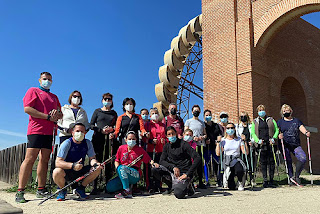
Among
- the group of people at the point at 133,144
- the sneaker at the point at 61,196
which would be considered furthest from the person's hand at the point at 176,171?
the sneaker at the point at 61,196

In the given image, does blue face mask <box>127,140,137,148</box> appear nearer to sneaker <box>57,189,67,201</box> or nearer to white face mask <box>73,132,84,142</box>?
white face mask <box>73,132,84,142</box>

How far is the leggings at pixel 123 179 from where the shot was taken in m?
4.99

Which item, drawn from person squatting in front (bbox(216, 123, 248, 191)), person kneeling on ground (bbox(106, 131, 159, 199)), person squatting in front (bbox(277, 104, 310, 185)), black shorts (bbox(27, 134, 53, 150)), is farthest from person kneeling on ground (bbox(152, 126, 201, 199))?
person squatting in front (bbox(277, 104, 310, 185))

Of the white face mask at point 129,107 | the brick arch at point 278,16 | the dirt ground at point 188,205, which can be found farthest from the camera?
the brick arch at point 278,16

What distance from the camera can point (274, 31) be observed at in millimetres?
10148

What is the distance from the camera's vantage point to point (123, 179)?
4984 millimetres

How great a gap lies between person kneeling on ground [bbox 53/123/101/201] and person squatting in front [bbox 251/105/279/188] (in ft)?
12.0

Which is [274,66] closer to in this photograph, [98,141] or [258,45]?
[258,45]

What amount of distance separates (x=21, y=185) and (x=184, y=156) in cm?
275

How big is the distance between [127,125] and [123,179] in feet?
3.56

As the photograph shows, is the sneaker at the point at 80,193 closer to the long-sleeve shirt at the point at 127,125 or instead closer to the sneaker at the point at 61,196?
the sneaker at the point at 61,196

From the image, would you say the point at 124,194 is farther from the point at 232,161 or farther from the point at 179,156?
Answer: the point at 232,161

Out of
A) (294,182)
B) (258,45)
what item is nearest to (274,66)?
(258,45)

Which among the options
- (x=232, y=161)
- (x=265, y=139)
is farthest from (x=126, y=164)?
(x=265, y=139)
